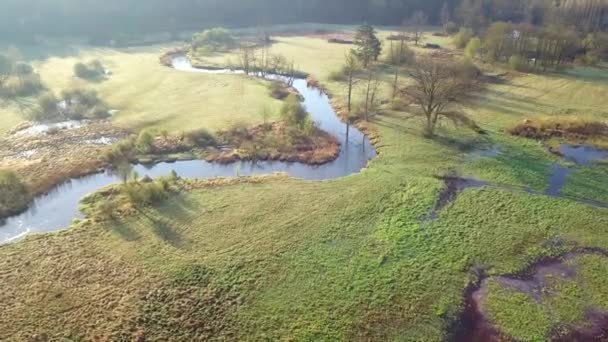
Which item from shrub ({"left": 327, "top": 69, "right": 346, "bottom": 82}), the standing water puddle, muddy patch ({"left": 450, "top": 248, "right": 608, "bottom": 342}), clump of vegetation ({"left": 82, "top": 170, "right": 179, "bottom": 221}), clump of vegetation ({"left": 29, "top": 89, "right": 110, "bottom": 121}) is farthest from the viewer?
shrub ({"left": 327, "top": 69, "right": 346, "bottom": 82})

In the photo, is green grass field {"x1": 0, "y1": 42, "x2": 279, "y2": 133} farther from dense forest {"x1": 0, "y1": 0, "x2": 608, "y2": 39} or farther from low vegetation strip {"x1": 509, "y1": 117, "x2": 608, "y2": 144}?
dense forest {"x1": 0, "y1": 0, "x2": 608, "y2": 39}

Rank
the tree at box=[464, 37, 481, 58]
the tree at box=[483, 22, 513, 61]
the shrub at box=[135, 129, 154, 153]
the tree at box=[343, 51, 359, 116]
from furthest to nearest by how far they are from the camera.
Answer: the tree at box=[464, 37, 481, 58] → the tree at box=[483, 22, 513, 61] → the tree at box=[343, 51, 359, 116] → the shrub at box=[135, 129, 154, 153]

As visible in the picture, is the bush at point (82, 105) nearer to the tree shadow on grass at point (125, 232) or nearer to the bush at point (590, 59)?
the tree shadow on grass at point (125, 232)

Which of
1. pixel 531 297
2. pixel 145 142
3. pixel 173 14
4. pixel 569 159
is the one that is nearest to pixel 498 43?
pixel 569 159

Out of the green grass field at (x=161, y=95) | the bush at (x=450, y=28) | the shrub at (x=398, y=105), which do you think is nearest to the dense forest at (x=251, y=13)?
the bush at (x=450, y=28)

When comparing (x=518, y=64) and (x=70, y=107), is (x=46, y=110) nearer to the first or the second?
(x=70, y=107)

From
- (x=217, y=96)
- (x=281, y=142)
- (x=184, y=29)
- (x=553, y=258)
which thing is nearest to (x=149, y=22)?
(x=184, y=29)

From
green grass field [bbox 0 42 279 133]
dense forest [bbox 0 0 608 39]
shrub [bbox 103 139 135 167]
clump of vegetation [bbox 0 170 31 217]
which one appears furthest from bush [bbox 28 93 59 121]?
dense forest [bbox 0 0 608 39]
